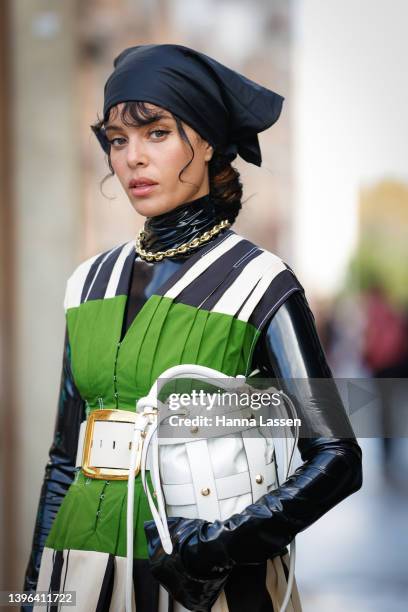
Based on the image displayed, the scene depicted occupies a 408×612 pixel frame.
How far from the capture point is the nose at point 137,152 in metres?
1.66

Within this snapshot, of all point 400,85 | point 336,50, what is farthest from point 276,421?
point 400,85

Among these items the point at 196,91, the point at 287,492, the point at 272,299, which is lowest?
the point at 287,492

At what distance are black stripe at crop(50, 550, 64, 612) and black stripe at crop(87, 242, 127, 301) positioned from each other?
46 cm

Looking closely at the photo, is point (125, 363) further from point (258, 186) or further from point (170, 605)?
point (258, 186)

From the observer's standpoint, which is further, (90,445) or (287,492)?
(90,445)

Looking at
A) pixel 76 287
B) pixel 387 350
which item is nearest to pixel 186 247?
pixel 76 287

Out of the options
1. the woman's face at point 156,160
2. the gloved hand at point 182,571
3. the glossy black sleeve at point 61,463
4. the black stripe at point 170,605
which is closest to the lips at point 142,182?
the woman's face at point 156,160

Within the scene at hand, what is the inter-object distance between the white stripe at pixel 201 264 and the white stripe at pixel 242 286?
7 cm

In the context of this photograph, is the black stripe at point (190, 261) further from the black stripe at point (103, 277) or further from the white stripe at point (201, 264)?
the black stripe at point (103, 277)

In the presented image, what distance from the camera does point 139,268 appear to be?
178 centimetres

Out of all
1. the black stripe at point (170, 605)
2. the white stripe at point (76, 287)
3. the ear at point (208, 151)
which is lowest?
the black stripe at point (170, 605)

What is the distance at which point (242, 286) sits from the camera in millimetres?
1634

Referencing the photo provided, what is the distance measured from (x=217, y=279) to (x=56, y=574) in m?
0.59

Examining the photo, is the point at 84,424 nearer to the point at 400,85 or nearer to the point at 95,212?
the point at 95,212
